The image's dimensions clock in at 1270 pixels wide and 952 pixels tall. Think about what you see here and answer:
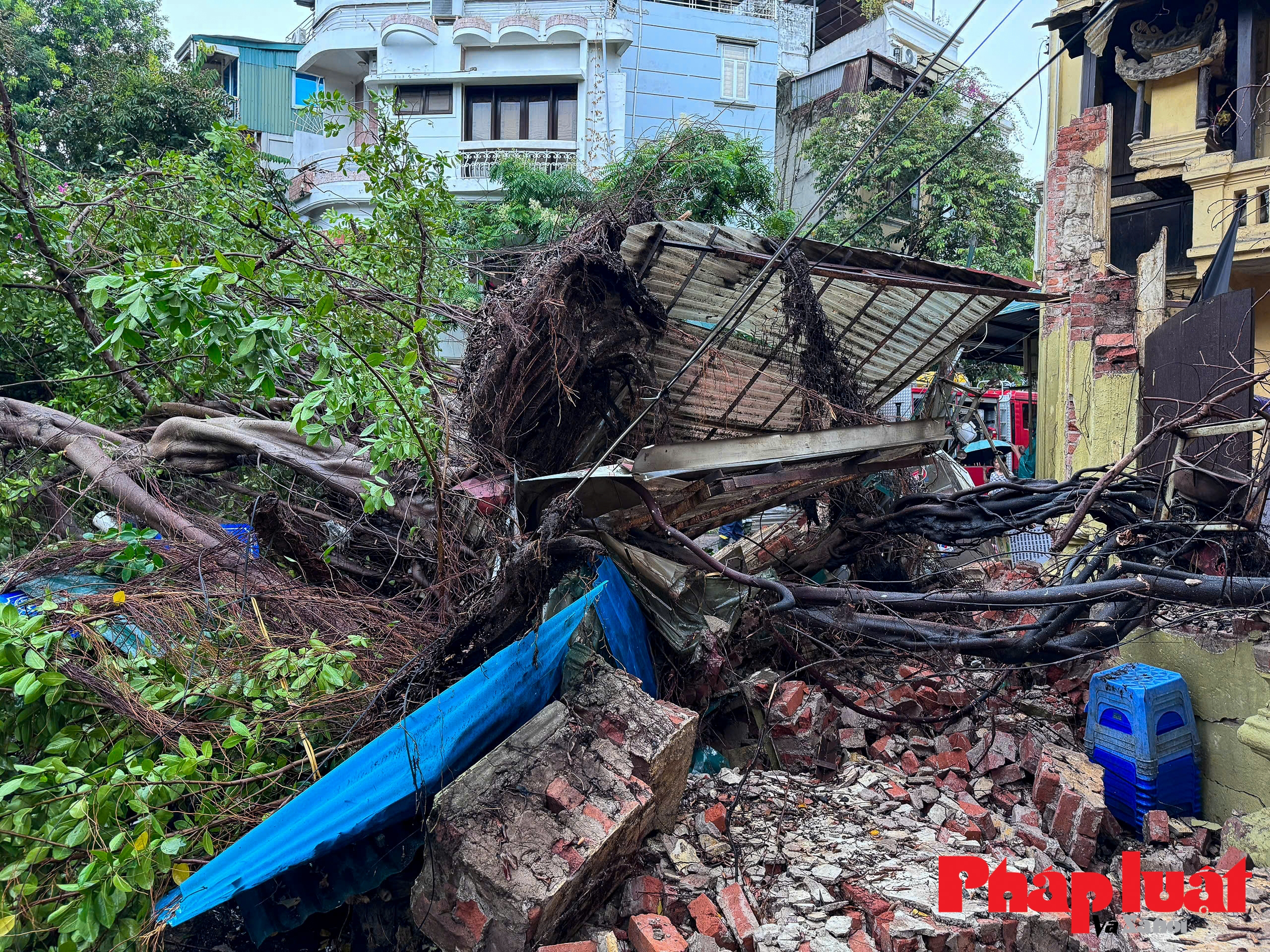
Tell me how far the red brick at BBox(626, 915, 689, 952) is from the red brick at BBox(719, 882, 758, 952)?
0.72 ft

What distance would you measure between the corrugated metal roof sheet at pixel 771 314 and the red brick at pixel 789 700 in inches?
66.7

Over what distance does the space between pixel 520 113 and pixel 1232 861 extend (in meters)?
18.9

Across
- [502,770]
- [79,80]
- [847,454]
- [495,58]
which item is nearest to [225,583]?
[502,770]

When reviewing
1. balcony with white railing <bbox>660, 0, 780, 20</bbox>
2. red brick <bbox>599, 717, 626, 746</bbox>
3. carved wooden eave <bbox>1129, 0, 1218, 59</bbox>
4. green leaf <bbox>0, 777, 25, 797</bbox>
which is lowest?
red brick <bbox>599, 717, 626, 746</bbox>

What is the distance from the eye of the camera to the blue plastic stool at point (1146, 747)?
447cm

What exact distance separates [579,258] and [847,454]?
2.26m

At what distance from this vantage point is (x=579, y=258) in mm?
4078

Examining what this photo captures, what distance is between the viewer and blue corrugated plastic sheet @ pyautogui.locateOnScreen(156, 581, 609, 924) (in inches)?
114

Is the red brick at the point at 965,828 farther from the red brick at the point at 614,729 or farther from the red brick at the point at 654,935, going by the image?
the red brick at the point at 614,729

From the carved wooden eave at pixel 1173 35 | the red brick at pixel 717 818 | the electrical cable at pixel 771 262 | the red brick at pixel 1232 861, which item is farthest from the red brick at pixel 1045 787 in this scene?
the carved wooden eave at pixel 1173 35

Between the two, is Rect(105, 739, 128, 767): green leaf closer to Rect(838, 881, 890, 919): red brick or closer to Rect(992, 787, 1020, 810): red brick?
Rect(838, 881, 890, 919): red brick

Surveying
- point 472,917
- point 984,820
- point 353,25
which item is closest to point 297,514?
point 472,917

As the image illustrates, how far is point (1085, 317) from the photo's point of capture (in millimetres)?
8508

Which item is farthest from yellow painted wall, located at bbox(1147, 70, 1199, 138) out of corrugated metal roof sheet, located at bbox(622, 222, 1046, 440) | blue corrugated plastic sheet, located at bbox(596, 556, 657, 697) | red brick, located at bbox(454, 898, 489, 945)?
red brick, located at bbox(454, 898, 489, 945)
